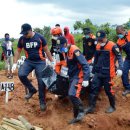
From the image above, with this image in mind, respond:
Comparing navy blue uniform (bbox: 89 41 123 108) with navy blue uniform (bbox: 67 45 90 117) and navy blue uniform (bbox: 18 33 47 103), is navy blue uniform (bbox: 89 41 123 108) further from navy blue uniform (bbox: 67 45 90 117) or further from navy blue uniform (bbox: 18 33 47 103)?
navy blue uniform (bbox: 18 33 47 103)

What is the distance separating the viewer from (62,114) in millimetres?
10203

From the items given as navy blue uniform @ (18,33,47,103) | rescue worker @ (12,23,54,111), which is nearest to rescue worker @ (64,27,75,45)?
rescue worker @ (12,23,54,111)

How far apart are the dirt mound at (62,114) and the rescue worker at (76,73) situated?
358 millimetres

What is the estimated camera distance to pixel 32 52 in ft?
33.1

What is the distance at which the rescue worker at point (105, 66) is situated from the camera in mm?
Answer: 9609

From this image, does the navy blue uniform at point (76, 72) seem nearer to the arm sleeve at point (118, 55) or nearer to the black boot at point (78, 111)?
the black boot at point (78, 111)

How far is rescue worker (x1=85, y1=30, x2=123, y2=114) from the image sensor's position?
9.61m

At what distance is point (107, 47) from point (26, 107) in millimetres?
2745

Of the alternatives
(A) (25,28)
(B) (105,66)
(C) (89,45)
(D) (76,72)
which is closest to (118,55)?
(B) (105,66)

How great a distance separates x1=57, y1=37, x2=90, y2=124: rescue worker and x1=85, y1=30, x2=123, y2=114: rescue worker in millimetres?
804

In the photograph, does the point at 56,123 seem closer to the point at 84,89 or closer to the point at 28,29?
the point at 84,89

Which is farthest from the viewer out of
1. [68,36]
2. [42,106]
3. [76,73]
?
[68,36]

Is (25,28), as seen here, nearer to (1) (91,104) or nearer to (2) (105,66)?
(2) (105,66)

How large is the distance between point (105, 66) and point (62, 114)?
5.43 ft
